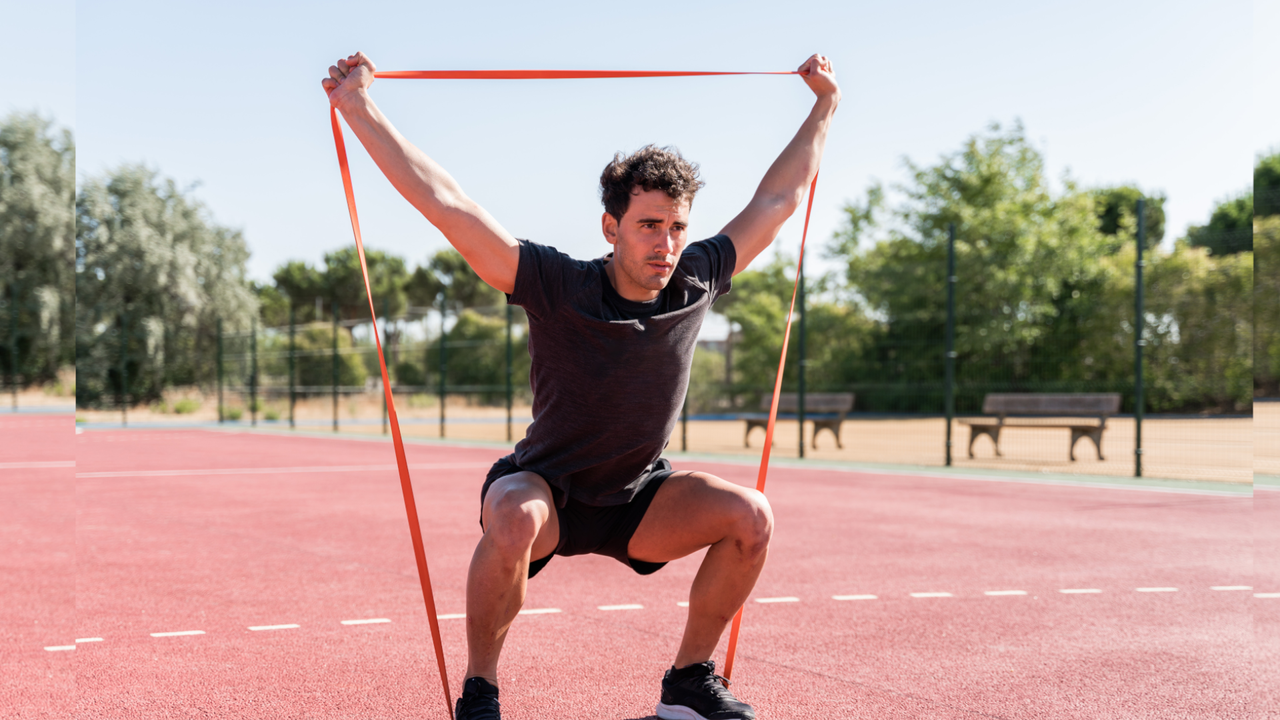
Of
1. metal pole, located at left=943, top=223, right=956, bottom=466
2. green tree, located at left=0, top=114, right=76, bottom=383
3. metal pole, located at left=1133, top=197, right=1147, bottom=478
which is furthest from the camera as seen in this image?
metal pole, located at left=943, top=223, right=956, bottom=466

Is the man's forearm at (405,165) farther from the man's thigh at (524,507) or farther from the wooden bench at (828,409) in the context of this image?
the wooden bench at (828,409)

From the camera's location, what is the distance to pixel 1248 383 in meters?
12.3

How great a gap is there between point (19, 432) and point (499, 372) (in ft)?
31.4

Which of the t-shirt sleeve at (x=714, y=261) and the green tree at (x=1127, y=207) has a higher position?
the green tree at (x=1127, y=207)

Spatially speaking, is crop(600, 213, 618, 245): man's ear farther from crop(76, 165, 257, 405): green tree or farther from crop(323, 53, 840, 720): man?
crop(76, 165, 257, 405): green tree

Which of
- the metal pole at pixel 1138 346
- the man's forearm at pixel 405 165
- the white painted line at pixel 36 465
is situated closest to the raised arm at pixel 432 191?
the man's forearm at pixel 405 165

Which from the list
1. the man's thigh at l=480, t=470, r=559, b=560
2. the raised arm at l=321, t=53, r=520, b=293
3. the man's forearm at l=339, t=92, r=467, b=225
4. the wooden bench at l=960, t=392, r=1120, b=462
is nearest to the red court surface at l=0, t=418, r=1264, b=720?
the man's thigh at l=480, t=470, r=559, b=560

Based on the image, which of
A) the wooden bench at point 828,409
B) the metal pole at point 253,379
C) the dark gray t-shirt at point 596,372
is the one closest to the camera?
the dark gray t-shirt at point 596,372

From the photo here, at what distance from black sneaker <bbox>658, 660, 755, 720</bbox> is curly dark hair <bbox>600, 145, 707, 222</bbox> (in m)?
1.29

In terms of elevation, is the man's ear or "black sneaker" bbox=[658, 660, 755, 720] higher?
the man's ear

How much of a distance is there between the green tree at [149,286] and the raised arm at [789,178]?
82.2ft

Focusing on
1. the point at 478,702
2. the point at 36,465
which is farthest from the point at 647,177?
the point at 36,465

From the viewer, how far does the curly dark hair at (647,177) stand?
284cm

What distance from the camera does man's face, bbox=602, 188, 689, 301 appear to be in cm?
282
